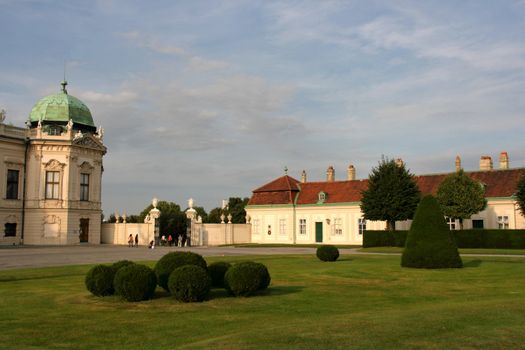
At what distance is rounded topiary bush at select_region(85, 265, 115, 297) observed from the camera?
15.5 m

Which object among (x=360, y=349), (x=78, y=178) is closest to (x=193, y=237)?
(x=78, y=178)

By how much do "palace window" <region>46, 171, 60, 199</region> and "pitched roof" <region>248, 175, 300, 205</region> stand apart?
2242cm

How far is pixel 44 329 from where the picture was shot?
1141cm

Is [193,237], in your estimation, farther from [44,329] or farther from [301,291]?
[44,329]

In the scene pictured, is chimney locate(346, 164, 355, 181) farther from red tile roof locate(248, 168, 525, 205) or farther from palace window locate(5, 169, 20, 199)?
palace window locate(5, 169, 20, 199)

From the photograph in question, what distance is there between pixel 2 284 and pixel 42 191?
34498mm

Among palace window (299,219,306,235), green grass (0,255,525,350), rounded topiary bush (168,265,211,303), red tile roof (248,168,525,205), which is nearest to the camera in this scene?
green grass (0,255,525,350)

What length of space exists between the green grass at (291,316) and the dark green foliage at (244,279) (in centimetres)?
31

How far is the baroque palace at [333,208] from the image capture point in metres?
50.9

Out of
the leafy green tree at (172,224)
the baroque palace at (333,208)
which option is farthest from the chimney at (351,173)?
the leafy green tree at (172,224)

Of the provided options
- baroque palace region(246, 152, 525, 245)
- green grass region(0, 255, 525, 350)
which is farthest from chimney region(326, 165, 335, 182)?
green grass region(0, 255, 525, 350)

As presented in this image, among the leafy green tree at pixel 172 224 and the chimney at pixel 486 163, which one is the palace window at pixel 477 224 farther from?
the leafy green tree at pixel 172 224

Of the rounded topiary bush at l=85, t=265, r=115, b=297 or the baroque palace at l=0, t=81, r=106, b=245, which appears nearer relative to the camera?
the rounded topiary bush at l=85, t=265, r=115, b=297

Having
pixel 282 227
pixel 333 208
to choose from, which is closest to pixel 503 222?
pixel 333 208
